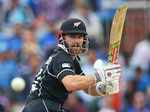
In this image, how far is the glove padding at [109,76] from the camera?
590cm

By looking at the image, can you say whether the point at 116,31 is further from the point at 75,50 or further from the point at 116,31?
the point at 75,50

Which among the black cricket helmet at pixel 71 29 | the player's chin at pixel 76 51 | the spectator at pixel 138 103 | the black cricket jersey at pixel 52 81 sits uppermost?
the black cricket helmet at pixel 71 29

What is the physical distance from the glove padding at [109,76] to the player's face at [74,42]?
1.11 ft

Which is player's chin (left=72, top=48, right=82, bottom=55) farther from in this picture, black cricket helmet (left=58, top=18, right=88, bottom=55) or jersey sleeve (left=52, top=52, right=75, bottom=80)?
jersey sleeve (left=52, top=52, right=75, bottom=80)

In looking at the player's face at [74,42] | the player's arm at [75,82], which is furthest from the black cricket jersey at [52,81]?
the player's arm at [75,82]

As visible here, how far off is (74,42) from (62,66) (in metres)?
0.41

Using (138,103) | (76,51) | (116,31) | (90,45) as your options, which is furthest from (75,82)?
(90,45)

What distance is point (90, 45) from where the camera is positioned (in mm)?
11117

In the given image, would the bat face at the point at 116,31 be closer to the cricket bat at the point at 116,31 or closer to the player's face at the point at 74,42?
the cricket bat at the point at 116,31

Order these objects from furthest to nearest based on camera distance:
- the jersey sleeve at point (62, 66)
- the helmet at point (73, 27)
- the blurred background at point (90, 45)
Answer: the blurred background at point (90, 45) → the helmet at point (73, 27) → the jersey sleeve at point (62, 66)

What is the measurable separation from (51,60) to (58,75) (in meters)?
0.30

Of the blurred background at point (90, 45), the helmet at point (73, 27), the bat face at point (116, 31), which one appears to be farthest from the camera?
the blurred background at point (90, 45)

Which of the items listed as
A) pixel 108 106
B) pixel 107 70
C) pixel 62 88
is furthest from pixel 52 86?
pixel 108 106

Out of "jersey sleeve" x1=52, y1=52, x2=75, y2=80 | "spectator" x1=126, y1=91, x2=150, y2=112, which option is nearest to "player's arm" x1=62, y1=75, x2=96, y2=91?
"jersey sleeve" x1=52, y1=52, x2=75, y2=80
